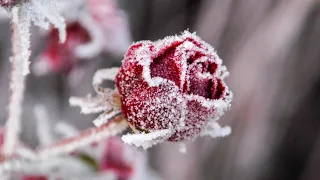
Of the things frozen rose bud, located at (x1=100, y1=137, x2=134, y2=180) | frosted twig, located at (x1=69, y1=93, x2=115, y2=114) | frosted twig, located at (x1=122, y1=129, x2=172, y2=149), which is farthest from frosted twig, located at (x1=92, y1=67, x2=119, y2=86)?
frozen rose bud, located at (x1=100, y1=137, x2=134, y2=180)

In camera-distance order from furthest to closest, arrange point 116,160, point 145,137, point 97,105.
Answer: point 116,160 < point 97,105 < point 145,137

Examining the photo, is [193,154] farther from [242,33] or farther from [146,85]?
[146,85]

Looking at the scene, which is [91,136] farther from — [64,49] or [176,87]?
[64,49]

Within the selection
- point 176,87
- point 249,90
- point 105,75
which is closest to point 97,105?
point 105,75

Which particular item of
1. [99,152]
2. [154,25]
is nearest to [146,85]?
[99,152]

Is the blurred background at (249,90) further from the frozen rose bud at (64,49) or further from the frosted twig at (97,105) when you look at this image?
the frosted twig at (97,105)

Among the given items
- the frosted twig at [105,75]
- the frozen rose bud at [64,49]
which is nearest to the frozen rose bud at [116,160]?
the frozen rose bud at [64,49]
